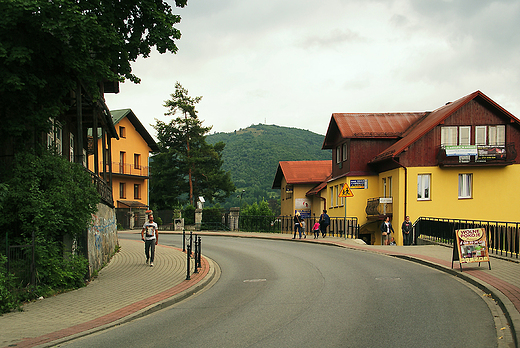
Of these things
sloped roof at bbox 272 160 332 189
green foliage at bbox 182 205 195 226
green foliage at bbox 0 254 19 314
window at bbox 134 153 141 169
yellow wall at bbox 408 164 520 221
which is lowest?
green foliage at bbox 182 205 195 226

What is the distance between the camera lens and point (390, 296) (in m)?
10.2

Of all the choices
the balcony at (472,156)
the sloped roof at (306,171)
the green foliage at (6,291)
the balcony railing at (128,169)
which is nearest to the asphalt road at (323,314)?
the green foliage at (6,291)

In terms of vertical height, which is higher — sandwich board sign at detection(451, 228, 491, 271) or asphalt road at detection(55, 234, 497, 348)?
sandwich board sign at detection(451, 228, 491, 271)

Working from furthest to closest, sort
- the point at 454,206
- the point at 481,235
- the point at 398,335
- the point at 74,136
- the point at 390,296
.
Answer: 1. the point at 454,206
2. the point at 74,136
3. the point at 481,235
4. the point at 390,296
5. the point at 398,335

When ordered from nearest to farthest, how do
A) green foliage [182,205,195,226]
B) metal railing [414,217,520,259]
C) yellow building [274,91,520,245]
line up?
metal railing [414,217,520,259], yellow building [274,91,520,245], green foliage [182,205,195,226]

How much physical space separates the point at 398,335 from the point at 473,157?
26.1 m

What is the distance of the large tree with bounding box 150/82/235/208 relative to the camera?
60.0m

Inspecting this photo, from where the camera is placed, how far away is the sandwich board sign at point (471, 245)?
44.1 ft

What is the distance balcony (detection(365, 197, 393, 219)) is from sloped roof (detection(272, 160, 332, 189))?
13510 millimetres

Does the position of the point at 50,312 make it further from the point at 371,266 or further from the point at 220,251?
the point at 220,251

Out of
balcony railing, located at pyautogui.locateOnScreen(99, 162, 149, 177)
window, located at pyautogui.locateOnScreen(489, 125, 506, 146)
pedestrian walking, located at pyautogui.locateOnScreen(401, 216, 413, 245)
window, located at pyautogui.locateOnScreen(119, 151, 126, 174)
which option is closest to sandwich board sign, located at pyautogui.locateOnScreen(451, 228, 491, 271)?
pedestrian walking, located at pyautogui.locateOnScreen(401, 216, 413, 245)

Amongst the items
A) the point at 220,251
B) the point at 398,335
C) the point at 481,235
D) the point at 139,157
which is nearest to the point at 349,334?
the point at 398,335

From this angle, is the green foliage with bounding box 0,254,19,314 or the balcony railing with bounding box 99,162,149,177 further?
the balcony railing with bounding box 99,162,149,177

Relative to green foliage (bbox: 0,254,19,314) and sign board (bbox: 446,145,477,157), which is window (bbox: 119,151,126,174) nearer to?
sign board (bbox: 446,145,477,157)
